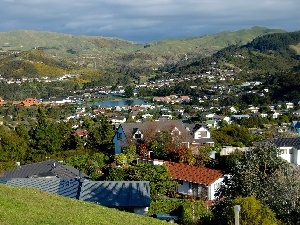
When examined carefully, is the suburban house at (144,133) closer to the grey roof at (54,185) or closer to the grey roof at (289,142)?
the grey roof at (289,142)

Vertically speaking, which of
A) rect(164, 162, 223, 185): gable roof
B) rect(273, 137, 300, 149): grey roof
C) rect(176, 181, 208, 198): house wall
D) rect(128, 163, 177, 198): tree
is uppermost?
rect(128, 163, 177, 198): tree

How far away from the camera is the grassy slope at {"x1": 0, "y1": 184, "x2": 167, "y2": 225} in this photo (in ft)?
33.0

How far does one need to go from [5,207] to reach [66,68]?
17014 cm

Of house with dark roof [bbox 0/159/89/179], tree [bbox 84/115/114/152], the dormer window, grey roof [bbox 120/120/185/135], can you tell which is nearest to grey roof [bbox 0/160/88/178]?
house with dark roof [bbox 0/159/89/179]

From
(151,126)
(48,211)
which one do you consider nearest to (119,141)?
(151,126)

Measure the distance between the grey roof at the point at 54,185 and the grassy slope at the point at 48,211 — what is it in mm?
5323

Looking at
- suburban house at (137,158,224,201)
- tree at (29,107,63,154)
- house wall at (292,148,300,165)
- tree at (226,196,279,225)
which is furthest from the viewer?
house wall at (292,148,300,165)

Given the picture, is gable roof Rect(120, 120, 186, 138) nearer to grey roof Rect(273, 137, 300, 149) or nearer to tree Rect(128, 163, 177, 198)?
grey roof Rect(273, 137, 300, 149)

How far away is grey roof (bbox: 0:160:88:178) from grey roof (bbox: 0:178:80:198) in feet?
9.04

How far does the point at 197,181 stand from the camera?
2448 centimetres

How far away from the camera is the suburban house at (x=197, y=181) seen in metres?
24.5

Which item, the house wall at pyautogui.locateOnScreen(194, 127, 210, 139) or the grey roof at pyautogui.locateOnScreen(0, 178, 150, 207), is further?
the house wall at pyautogui.locateOnScreen(194, 127, 210, 139)

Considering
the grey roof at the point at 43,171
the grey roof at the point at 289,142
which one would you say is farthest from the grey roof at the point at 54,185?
the grey roof at the point at 289,142

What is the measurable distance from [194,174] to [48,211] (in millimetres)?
15082
